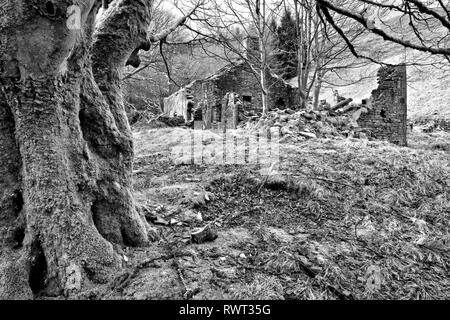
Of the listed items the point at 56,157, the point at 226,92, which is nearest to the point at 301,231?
the point at 56,157

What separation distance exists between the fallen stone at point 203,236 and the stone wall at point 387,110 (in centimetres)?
1183

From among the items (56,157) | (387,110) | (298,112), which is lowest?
(56,157)

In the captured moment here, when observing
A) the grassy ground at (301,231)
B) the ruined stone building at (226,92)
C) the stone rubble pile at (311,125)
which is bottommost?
the grassy ground at (301,231)

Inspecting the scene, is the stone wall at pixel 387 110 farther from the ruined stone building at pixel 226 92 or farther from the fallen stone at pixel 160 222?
the fallen stone at pixel 160 222

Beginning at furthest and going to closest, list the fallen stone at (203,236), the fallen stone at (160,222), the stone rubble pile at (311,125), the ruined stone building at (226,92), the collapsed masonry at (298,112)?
1. the ruined stone building at (226,92)
2. the collapsed masonry at (298,112)
3. the stone rubble pile at (311,125)
4. the fallen stone at (160,222)
5. the fallen stone at (203,236)

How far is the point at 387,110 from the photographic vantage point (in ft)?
41.5

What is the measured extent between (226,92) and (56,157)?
18.1 metres

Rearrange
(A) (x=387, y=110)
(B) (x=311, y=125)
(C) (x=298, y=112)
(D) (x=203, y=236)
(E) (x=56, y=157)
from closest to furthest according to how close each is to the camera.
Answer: (E) (x=56, y=157) → (D) (x=203, y=236) → (B) (x=311, y=125) → (C) (x=298, y=112) → (A) (x=387, y=110)

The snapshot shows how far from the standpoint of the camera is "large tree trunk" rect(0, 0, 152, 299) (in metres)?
1.69

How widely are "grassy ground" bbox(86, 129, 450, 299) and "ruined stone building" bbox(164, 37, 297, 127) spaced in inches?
538

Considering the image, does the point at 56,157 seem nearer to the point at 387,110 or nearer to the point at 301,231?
the point at 301,231

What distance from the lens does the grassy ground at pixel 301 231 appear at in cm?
201

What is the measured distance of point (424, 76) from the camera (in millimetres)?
25578

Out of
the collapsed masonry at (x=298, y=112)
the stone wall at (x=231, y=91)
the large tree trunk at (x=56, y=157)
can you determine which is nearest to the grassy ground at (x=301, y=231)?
the large tree trunk at (x=56, y=157)
